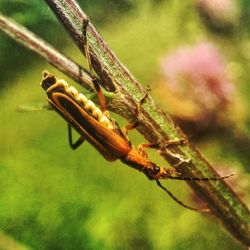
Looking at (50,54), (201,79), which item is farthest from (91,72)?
(201,79)

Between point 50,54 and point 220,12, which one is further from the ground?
point 50,54

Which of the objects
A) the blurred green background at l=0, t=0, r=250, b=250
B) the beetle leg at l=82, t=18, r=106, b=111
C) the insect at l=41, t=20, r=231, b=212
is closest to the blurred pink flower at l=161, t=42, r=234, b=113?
the blurred green background at l=0, t=0, r=250, b=250

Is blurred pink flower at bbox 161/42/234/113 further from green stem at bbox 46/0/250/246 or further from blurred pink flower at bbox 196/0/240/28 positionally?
green stem at bbox 46/0/250/246

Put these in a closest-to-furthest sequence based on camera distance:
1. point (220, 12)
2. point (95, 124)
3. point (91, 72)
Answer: point (91, 72), point (95, 124), point (220, 12)

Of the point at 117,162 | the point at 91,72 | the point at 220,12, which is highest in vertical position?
the point at 91,72

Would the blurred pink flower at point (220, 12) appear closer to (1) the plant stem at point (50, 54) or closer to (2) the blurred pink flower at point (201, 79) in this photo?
(2) the blurred pink flower at point (201, 79)

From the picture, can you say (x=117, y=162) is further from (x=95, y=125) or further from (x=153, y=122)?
(x=153, y=122)
